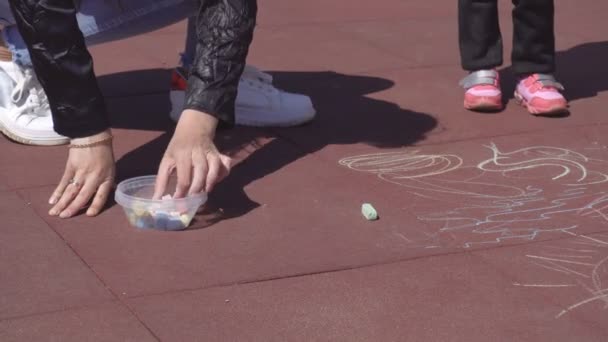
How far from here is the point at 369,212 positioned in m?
3.15

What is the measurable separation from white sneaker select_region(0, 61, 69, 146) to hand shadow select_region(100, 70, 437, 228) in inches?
11.6

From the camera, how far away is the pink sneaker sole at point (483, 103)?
4211 millimetres

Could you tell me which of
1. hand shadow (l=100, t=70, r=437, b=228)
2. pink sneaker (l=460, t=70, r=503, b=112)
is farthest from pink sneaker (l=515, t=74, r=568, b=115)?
hand shadow (l=100, t=70, r=437, b=228)

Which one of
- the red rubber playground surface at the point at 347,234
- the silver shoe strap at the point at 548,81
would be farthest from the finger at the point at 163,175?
the silver shoe strap at the point at 548,81

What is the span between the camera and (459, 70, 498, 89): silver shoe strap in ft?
14.0

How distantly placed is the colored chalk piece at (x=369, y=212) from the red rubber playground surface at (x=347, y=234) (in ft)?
0.08

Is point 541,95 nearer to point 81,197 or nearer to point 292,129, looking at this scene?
point 292,129

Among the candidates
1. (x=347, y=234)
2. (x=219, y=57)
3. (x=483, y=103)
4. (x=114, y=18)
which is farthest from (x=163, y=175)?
(x=483, y=103)

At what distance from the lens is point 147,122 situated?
13.3ft

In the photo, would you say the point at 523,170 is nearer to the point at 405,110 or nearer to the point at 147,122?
the point at 405,110

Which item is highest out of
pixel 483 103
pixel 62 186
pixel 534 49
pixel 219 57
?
pixel 219 57

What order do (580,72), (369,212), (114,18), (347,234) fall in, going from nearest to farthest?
(347,234), (369,212), (114,18), (580,72)

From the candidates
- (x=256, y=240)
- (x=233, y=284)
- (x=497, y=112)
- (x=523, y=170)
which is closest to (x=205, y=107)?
(x=256, y=240)

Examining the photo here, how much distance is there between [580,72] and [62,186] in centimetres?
264
